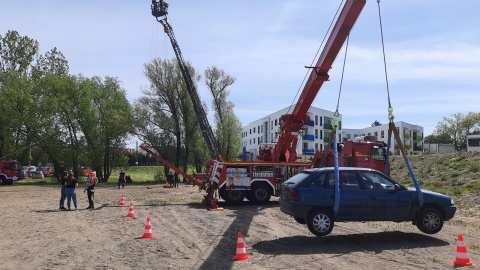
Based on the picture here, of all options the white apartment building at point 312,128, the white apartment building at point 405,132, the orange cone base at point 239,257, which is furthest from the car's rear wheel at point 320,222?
the white apartment building at point 405,132

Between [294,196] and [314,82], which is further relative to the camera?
[314,82]

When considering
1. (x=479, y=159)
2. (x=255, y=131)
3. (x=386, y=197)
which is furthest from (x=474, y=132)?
(x=386, y=197)

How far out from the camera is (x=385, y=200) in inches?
400

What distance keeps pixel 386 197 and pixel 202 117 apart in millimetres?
29708

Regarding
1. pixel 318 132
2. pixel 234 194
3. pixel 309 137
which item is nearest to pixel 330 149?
pixel 234 194

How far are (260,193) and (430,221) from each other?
32.1 feet

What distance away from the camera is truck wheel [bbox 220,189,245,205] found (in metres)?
19.4

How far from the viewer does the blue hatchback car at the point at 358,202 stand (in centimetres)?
1005

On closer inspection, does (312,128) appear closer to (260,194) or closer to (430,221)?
(260,194)

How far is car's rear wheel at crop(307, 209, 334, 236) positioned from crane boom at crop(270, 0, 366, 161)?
6.74 m

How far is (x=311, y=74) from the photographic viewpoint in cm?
1680

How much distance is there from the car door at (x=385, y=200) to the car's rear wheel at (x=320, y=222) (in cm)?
96

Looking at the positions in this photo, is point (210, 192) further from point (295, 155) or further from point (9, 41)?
point (9, 41)

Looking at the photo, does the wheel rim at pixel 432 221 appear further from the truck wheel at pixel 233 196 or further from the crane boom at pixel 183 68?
the crane boom at pixel 183 68
